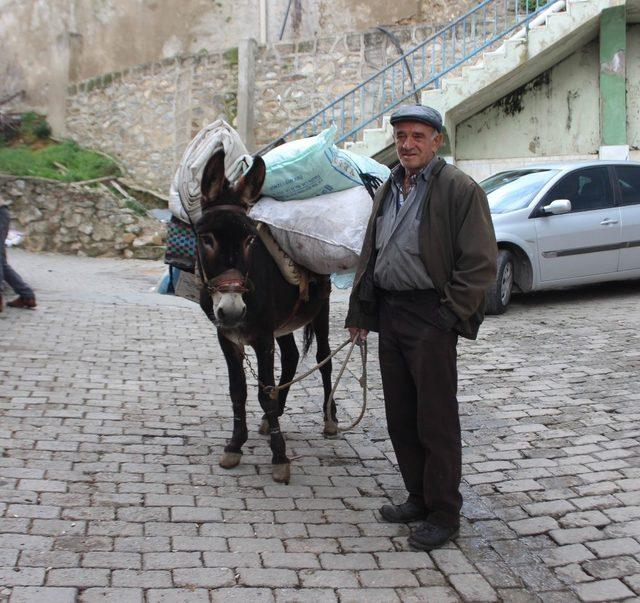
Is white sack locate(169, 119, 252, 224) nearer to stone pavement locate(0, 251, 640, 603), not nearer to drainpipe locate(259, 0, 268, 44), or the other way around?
stone pavement locate(0, 251, 640, 603)

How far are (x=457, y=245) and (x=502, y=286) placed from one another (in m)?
6.41

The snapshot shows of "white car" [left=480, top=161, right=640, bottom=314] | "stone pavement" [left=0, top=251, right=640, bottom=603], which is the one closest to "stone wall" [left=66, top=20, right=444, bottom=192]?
"white car" [left=480, top=161, right=640, bottom=314]

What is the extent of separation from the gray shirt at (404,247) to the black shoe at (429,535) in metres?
1.21

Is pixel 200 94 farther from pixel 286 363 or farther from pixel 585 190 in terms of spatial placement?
pixel 286 363

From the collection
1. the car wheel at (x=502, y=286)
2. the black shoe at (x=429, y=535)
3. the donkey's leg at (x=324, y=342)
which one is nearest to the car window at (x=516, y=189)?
the car wheel at (x=502, y=286)

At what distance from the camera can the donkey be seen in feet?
14.5

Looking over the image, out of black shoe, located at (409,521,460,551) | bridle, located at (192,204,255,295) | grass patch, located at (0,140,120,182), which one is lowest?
black shoe, located at (409,521,460,551)

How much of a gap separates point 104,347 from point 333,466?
3904 millimetres

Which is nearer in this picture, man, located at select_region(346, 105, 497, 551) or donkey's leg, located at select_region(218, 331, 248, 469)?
man, located at select_region(346, 105, 497, 551)

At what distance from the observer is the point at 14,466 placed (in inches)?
189

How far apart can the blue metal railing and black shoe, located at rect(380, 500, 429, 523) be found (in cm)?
1191

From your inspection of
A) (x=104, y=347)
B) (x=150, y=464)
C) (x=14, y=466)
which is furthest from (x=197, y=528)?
(x=104, y=347)

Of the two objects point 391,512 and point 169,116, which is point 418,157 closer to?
point 391,512

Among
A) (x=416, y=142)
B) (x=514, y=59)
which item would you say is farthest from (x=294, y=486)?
(x=514, y=59)
